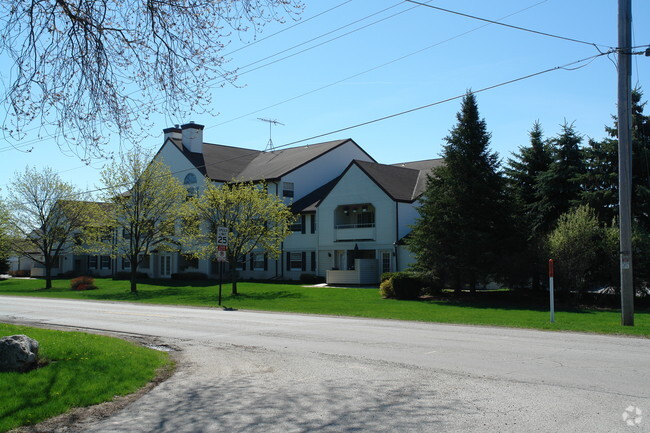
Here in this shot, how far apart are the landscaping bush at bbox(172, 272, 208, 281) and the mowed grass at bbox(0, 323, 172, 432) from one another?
117ft

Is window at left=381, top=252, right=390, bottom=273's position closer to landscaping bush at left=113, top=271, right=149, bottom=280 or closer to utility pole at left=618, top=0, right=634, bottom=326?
landscaping bush at left=113, top=271, right=149, bottom=280

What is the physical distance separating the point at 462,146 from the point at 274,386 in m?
23.3

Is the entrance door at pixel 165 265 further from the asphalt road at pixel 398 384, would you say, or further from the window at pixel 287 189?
the asphalt road at pixel 398 384

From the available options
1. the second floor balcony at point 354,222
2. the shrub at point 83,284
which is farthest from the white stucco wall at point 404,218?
the shrub at point 83,284

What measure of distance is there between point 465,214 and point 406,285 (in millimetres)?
4491

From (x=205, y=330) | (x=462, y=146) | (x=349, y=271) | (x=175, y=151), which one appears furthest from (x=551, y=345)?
(x=175, y=151)

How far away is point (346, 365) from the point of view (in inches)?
409

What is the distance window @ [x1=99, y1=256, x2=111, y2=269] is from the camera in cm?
6120

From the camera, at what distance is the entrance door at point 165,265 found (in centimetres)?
5323

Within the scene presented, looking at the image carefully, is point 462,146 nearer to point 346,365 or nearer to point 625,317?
point 625,317

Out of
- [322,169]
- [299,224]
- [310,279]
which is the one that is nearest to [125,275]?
[299,224]

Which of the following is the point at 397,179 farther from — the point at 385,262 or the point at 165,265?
the point at 165,265

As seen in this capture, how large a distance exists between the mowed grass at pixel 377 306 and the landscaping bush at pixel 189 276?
15.9 ft

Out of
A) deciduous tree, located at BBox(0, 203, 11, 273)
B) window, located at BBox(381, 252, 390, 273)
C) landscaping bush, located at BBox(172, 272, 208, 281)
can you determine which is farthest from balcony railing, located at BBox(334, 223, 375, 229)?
deciduous tree, located at BBox(0, 203, 11, 273)
